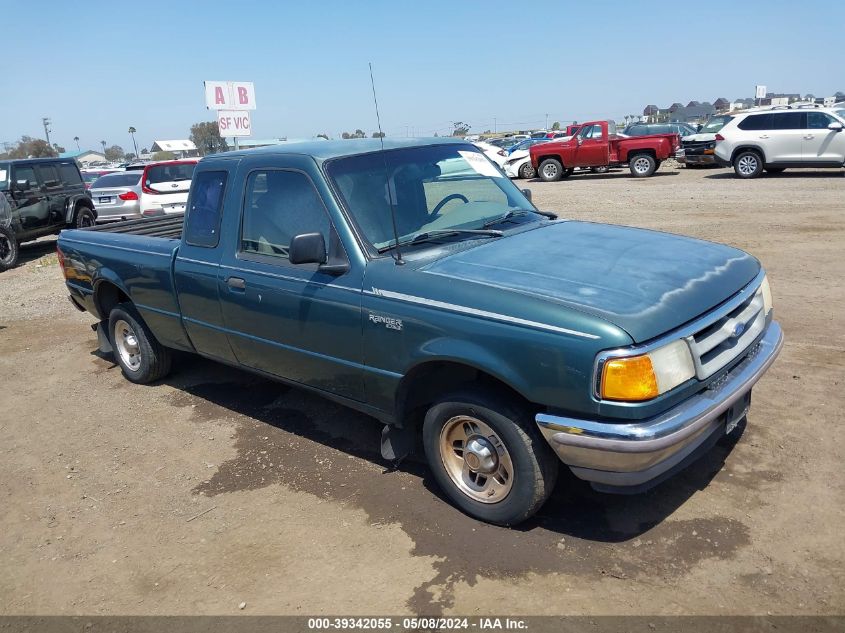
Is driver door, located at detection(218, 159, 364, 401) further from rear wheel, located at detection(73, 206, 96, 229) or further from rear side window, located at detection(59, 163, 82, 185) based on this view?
rear side window, located at detection(59, 163, 82, 185)

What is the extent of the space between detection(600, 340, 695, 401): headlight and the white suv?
18.4 metres

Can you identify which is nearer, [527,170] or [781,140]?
[781,140]

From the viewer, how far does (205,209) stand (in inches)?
185

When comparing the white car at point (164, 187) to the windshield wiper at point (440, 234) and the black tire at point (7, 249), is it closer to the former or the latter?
the black tire at point (7, 249)

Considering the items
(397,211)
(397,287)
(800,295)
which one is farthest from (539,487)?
(800,295)

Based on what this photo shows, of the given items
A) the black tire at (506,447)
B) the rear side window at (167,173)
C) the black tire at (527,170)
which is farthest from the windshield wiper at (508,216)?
the black tire at (527,170)

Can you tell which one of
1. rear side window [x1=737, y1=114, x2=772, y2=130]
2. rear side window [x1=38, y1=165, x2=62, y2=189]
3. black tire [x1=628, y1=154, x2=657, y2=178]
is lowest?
black tire [x1=628, y1=154, x2=657, y2=178]

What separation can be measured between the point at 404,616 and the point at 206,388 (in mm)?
3528

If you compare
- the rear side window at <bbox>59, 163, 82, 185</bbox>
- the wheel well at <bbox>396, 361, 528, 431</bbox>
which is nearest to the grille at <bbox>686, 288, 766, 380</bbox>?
the wheel well at <bbox>396, 361, 528, 431</bbox>

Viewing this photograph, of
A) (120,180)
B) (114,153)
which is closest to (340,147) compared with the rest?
(120,180)

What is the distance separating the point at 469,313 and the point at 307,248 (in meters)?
1.01

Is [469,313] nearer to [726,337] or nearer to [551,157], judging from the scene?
[726,337]

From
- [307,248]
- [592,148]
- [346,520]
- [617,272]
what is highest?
[307,248]

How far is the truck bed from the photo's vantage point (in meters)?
5.95
